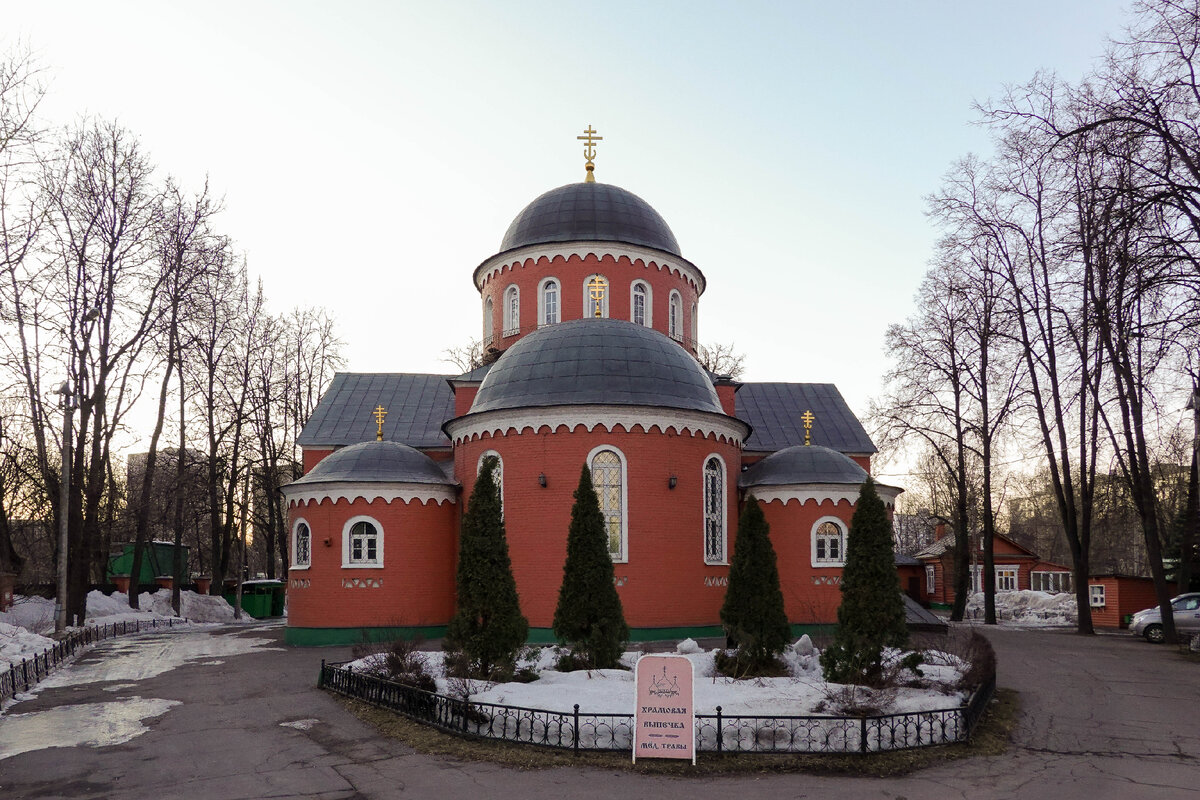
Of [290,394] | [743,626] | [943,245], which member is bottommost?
[743,626]

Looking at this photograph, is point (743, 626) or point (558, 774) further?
point (743, 626)

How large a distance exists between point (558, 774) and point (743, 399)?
2282 centimetres

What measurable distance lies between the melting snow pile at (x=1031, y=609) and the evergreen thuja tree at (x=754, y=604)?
779 inches

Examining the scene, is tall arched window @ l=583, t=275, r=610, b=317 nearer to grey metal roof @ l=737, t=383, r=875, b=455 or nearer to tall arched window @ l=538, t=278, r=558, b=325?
tall arched window @ l=538, t=278, r=558, b=325

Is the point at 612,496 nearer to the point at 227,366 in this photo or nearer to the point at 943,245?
the point at 943,245

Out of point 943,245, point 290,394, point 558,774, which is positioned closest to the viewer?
point 558,774

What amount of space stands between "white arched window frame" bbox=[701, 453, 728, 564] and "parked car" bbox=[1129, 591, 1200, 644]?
11.0m

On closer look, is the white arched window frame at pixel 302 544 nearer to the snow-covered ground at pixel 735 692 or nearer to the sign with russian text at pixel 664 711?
the snow-covered ground at pixel 735 692

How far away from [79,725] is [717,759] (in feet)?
26.8

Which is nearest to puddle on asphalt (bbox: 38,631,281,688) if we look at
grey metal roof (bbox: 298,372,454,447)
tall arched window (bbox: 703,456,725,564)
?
grey metal roof (bbox: 298,372,454,447)

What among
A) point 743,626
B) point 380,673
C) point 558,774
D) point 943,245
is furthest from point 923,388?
point 558,774

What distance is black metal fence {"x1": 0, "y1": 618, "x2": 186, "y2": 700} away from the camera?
1383 centimetres

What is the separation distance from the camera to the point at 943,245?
27234 millimetres

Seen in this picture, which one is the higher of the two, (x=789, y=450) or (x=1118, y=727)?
(x=789, y=450)
